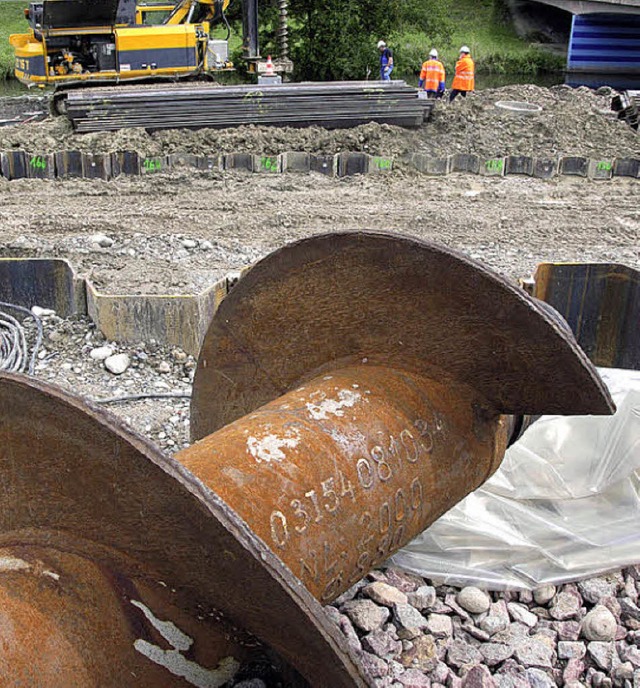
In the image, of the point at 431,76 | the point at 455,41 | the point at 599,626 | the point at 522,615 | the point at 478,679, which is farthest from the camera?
the point at 455,41

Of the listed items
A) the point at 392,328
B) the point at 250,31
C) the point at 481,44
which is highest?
the point at 481,44

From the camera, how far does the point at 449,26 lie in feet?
90.0

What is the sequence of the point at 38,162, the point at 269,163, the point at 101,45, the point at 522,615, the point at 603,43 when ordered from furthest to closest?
the point at 603,43
the point at 101,45
the point at 269,163
the point at 38,162
the point at 522,615

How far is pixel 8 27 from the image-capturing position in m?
35.1

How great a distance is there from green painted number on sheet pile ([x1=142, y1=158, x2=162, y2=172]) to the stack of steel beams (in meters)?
1.22

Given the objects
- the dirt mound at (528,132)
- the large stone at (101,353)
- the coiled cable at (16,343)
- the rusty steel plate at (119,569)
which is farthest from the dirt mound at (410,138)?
the rusty steel plate at (119,569)

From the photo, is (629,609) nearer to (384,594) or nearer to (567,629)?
(567,629)

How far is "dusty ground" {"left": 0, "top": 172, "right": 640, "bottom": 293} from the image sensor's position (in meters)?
8.82

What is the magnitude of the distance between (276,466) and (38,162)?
428 inches

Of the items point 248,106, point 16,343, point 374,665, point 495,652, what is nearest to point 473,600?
point 495,652

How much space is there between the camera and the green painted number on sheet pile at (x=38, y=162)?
39.4 feet

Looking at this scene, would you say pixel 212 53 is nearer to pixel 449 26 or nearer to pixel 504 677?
pixel 449 26

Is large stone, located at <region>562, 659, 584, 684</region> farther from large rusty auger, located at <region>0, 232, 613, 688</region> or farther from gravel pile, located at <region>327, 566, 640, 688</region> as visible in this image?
large rusty auger, located at <region>0, 232, 613, 688</region>

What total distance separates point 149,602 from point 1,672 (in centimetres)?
37
